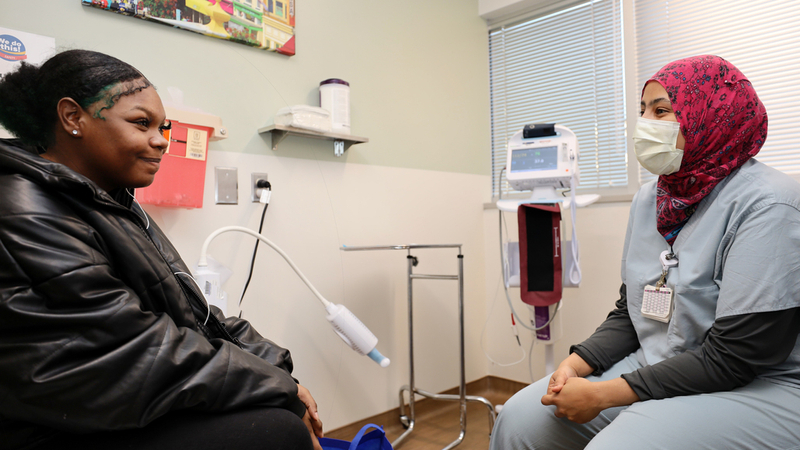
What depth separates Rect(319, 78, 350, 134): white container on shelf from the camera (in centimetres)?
202

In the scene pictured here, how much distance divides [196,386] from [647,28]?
2533 mm

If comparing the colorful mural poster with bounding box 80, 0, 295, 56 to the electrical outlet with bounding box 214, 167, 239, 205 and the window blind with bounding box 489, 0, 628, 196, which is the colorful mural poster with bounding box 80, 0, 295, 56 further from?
the window blind with bounding box 489, 0, 628, 196

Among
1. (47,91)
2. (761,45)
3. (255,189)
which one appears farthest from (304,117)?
(761,45)

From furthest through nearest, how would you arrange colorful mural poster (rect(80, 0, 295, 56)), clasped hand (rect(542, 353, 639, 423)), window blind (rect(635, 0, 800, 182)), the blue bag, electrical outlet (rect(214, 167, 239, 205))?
window blind (rect(635, 0, 800, 182)), electrical outlet (rect(214, 167, 239, 205)), colorful mural poster (rect(80, 0, 295, 56)), the blue bag, clasped hand (rect(542, 353, 639, 423))

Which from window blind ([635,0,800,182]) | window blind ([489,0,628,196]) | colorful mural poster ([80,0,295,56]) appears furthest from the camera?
window blind ([489,0,628,196])

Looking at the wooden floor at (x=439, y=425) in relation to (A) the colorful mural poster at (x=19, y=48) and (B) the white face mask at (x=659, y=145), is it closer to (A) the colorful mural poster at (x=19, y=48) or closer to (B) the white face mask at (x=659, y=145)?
(B) the white face mask at (x=659, y=145)

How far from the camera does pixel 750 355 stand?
99 cm

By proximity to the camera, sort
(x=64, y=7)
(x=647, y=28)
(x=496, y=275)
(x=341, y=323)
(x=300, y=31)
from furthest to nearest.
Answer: (x=496, y=275), (x=647, y=28), (x=300, y=31), (x=341, y=323), (x=64, y=7)

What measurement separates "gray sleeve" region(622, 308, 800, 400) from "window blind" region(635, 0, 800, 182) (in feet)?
4.59

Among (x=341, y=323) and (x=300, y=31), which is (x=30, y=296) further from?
(x=300, y=31)

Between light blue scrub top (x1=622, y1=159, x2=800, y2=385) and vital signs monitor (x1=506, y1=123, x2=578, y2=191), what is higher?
vital signs monitor (x1=506, y1=123, x2=578, y2=191)

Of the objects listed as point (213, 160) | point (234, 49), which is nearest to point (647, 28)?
point (234, 49)

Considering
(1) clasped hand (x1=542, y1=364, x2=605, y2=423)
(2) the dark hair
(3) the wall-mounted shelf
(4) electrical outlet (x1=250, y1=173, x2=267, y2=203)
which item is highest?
(3) the wall-mounted shelf

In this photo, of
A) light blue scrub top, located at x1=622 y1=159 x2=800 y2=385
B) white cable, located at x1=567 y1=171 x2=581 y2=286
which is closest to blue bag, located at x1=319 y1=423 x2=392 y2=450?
light blue scrub top, located at x1=622 y1=159 x2=800 y2=385
